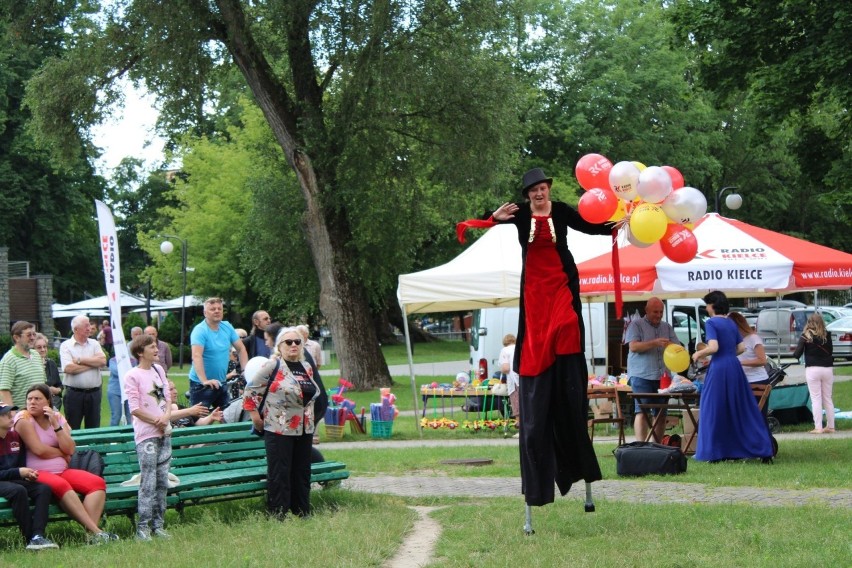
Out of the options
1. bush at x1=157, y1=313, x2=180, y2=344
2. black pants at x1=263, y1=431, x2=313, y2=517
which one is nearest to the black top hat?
black pants at x1=263, y1=431, x2=313, y2=517

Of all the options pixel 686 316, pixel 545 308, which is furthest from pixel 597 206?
pixel 686 316

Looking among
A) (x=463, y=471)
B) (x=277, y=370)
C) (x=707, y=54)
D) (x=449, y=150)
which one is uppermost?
(x=707, y=54)

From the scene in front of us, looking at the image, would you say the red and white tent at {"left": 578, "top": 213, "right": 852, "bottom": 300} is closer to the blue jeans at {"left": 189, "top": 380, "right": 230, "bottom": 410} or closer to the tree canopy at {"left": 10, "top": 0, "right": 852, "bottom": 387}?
the blue jeans at {"left": 189, "top": 380, "right": 230, "bottom": 410}

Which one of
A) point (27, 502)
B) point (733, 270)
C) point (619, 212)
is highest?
point (619, 212)

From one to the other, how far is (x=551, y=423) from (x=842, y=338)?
29303 mm

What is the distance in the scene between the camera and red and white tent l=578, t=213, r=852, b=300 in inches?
563

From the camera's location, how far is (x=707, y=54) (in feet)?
85.1

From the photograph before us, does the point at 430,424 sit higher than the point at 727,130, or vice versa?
the point at 727,130

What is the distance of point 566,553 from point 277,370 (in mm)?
3102

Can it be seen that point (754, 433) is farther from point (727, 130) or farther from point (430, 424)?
point (727, 130)

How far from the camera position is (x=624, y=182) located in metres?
9.94

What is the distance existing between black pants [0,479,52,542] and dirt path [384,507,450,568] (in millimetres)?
2688

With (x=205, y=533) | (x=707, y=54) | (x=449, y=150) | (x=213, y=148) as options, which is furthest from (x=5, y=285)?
(x=205, y=533)

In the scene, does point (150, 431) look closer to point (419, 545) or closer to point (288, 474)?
point (288, 474)
